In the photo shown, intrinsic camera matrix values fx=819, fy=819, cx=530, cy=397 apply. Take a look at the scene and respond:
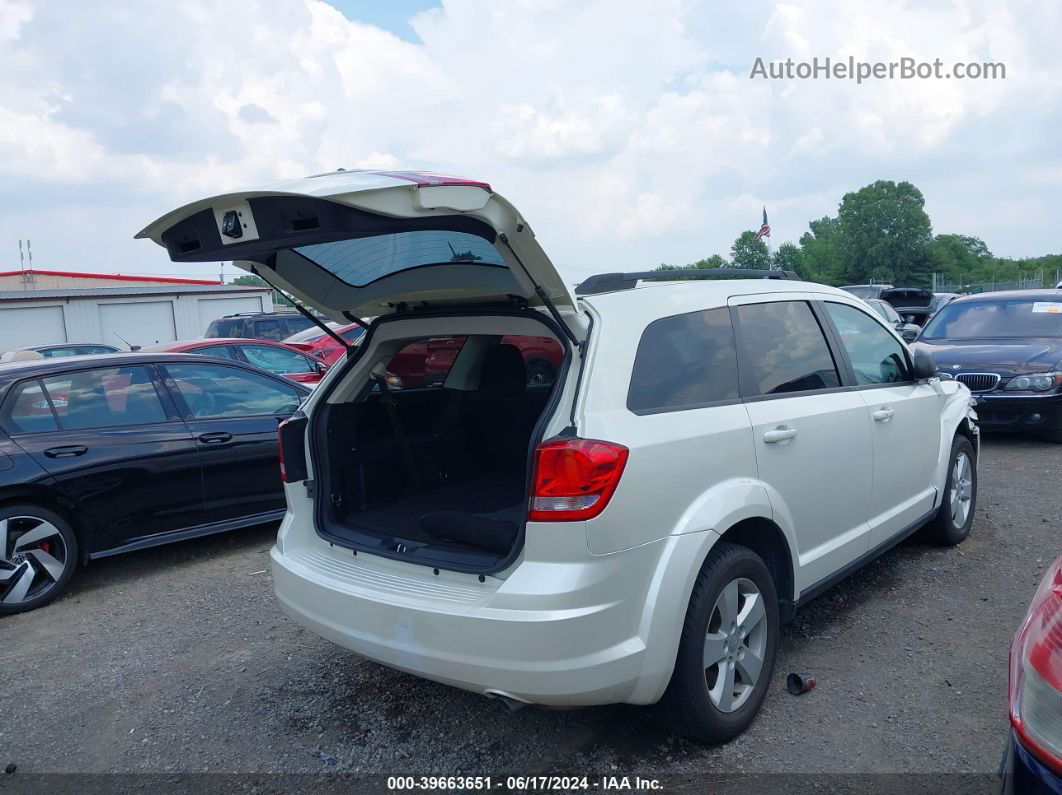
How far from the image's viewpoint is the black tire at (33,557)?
490cm

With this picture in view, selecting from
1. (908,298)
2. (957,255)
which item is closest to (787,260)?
(908,298)

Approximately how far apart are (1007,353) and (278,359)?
8.18 m

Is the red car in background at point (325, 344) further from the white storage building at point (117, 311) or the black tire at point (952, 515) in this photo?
the white storage building at point (117, 311)

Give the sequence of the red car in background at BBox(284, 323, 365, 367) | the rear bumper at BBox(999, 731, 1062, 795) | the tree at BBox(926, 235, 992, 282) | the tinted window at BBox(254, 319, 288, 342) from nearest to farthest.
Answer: the rear bumper at BBox(999, 731, 1062, 795), the red car in background at BBox(284, 323, 365, 367), the tinted window at BBox(254, 319, 288, 342), the tree at BBox(926, 235, 992, 282)

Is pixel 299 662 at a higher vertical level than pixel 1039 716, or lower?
lower

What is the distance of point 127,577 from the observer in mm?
5598

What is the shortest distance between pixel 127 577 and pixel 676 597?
14.2 ft

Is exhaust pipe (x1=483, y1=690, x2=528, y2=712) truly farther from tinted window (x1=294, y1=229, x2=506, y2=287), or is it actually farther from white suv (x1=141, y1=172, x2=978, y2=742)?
tinted window (x1=294, y1=229, x2=506, y2=287)

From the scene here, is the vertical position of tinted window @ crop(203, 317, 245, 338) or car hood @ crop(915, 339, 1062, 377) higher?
tinted window @ crop(203, 317, 245, 338)

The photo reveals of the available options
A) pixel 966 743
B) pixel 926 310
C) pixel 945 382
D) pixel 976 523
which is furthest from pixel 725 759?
pixel 926 310

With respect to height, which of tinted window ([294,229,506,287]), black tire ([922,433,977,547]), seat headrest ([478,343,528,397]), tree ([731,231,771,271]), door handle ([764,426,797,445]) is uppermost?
tree ([731,231,771,271])

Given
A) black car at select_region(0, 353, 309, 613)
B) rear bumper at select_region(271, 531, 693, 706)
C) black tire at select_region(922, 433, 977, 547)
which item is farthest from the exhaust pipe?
black car at select_region(0, 353, 309, 613)

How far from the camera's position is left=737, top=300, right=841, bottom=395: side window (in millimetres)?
3566

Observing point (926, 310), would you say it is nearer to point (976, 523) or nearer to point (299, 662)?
point (976, 523)
